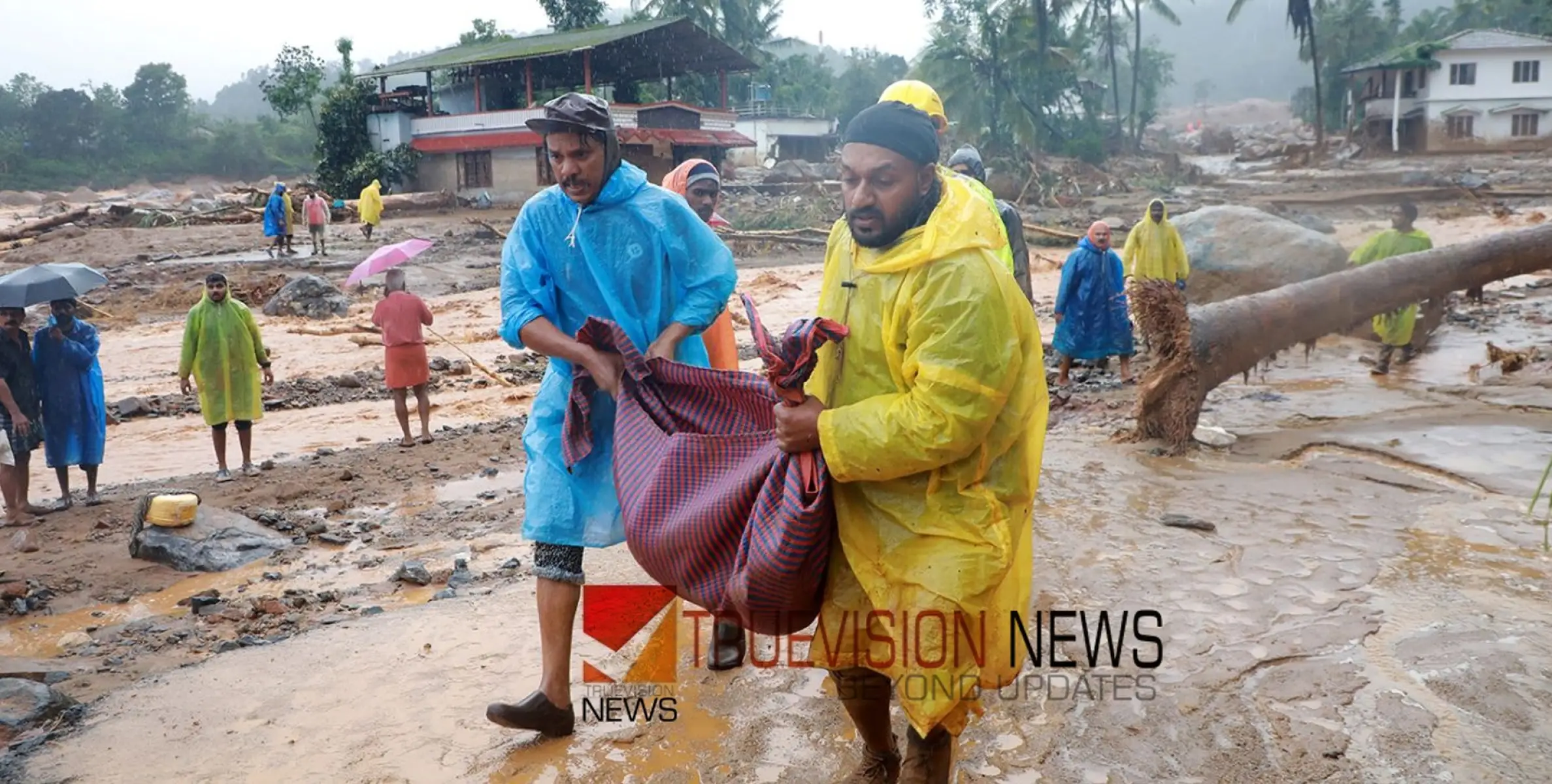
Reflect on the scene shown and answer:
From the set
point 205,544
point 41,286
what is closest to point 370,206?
point 41,286

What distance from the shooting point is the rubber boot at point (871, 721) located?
8.33ft

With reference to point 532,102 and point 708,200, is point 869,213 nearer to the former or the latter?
point 708,200

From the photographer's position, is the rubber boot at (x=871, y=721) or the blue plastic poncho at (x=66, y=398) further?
the blue plastic poncho at (x=66, y=398)

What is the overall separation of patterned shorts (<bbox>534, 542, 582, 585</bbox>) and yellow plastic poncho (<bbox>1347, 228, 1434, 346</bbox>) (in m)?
8.47

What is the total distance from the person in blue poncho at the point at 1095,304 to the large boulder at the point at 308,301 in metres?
10.1

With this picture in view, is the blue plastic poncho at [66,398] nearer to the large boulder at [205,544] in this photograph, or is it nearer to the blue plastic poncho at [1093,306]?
the large boulder at [205,544]

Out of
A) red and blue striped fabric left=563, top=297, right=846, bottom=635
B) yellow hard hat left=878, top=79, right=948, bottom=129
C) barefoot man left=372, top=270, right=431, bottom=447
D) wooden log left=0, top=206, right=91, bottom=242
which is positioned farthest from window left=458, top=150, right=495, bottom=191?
red and blue striped fabric left=563, top=297, right=846, bottom=635

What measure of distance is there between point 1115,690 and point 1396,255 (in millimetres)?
7588

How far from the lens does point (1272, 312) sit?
24.4 ft

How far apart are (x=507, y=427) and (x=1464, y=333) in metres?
9.42

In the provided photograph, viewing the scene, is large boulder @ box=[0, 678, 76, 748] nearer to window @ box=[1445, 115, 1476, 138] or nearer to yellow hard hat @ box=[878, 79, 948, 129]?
yellow hard hat @ box=[878, 79, 948, 129]

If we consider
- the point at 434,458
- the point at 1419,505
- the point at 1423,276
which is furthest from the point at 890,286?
the point at 1423,276

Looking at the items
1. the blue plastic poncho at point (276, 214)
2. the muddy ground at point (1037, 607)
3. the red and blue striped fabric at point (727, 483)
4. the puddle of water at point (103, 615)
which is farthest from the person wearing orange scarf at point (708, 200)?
the blue plastic poncho at point (276, 214)

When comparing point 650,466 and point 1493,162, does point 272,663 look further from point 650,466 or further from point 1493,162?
point 1493,162
